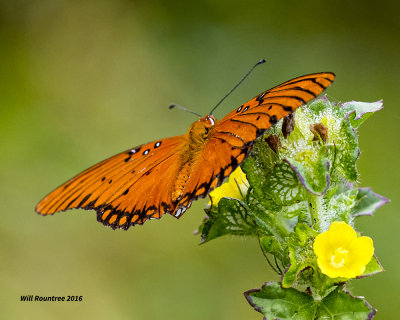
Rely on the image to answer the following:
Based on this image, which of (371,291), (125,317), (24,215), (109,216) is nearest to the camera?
(109,216)

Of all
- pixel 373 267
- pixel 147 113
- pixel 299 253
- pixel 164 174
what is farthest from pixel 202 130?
pixel 147 113

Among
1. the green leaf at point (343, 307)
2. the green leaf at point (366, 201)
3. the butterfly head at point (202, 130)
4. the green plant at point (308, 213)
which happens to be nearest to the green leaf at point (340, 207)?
the green plant at point (308, 213)

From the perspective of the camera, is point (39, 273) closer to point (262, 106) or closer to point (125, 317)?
point (125, 317)

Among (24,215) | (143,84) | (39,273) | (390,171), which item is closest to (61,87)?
(143,84)

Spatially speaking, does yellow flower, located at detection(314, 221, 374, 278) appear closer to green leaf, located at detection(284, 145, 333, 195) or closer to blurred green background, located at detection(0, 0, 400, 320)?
green leaf, located at detection(284, 145, 333, 195)

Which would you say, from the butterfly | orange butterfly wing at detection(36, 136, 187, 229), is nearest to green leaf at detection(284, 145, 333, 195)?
the butterfly

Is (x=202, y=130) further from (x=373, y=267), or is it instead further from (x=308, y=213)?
(x=373, y=267)

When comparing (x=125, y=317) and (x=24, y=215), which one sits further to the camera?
(x=24, y=215)
